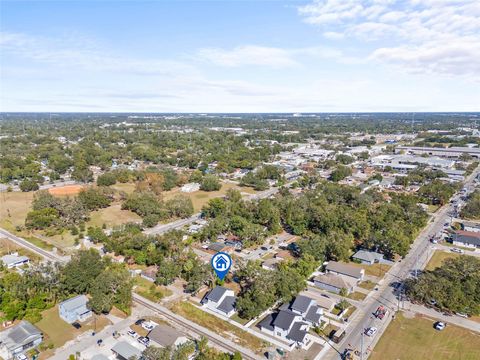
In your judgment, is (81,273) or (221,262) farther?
(81,273)

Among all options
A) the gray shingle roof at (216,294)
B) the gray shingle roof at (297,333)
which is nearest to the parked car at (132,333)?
the gray shingle roof at (216,294)

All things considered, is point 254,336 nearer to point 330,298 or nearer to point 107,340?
point 330,298

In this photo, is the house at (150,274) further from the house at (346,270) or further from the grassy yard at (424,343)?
the grassy yard at (424,343)

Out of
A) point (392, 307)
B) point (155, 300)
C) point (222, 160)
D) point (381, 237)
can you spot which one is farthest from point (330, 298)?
point (222, 160)

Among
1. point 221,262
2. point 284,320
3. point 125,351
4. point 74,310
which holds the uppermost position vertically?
point 221,262

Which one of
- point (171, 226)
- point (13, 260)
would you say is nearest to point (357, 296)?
point (171, 226)

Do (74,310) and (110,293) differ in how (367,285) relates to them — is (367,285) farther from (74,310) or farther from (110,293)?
(74,310)

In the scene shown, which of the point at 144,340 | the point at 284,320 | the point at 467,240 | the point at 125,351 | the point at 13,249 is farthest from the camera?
the point at 467,240

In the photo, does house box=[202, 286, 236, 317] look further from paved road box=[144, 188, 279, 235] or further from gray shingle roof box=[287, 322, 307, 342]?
paved road box=[144, 188, 279, 235]
